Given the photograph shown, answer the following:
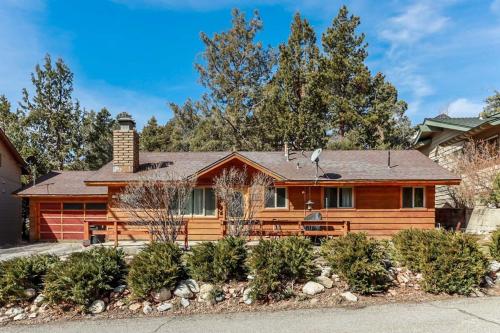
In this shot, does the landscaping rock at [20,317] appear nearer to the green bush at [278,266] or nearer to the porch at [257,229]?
the porch at [257,229]

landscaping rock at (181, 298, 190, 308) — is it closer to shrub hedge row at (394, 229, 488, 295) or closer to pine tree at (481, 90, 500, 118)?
shrub hedge row at (394, 229, 488, 295)

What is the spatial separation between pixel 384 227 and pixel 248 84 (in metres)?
20.6

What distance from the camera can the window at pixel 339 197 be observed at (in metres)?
13.7

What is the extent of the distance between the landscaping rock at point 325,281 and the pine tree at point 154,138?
29245 mm

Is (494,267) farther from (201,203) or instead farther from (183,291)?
(201,203)

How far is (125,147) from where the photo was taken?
46.3ft

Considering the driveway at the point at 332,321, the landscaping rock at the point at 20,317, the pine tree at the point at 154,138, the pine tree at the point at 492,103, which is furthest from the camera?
the pine tree at the point at 492,103

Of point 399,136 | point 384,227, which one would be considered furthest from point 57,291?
point 399,136

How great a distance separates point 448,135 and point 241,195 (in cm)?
1226

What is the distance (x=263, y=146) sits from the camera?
2866cm

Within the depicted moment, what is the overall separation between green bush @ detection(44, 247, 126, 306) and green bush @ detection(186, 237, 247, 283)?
1.49m

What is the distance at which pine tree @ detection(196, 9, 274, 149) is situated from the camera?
30.9 metres

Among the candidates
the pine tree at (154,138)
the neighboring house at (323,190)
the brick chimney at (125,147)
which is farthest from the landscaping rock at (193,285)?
the pine tree at (154,138)

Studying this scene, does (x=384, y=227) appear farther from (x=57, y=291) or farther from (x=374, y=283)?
(x=57, y=291)
